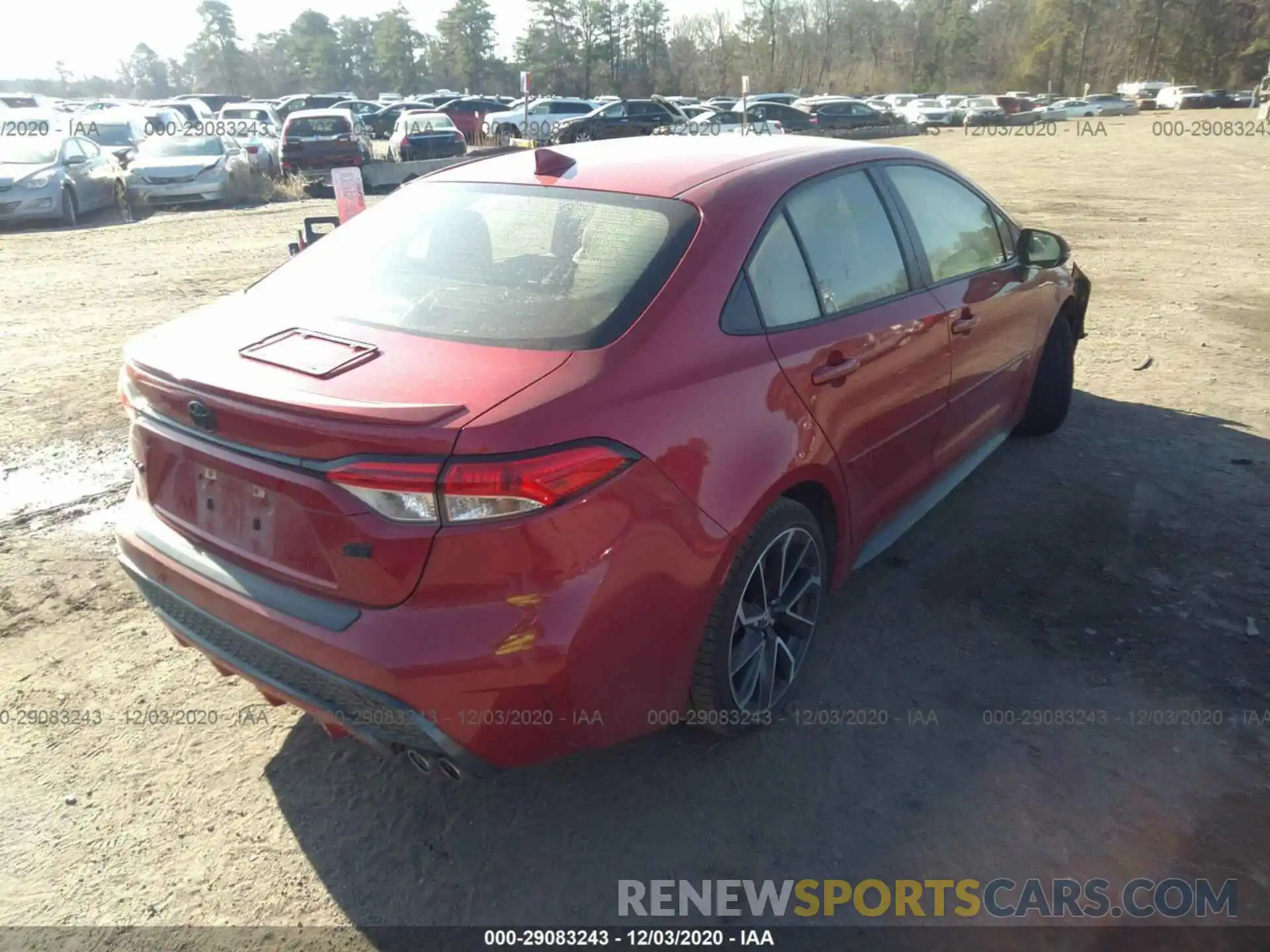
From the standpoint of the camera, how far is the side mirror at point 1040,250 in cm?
437

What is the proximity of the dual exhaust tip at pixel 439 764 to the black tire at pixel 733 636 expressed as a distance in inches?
Result: 29.2

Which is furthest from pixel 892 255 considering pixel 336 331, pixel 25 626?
pixel 25 626

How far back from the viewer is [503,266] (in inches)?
111

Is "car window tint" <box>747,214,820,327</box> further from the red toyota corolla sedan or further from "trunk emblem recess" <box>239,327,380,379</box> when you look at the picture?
"trunk emblem recess" <box>239,327,380,379</box>

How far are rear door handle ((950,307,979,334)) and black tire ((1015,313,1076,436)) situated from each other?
4.36 ft

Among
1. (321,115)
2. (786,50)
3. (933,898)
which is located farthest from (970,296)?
(786,50)

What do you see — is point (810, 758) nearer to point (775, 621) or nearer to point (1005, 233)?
point (775, 621)

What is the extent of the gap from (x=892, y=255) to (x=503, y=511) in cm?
210

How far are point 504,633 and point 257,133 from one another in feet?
95.4

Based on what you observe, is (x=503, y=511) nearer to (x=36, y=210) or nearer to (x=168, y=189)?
(x=36, y=210)

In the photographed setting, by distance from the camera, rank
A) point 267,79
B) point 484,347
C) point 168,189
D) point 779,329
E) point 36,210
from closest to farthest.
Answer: point 484,347
point 779,329
point 36,210
point 168,189
point 267,79

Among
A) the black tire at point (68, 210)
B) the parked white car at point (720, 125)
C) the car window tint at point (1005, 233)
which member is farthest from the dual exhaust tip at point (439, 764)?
the parked white car at point (720, 125)

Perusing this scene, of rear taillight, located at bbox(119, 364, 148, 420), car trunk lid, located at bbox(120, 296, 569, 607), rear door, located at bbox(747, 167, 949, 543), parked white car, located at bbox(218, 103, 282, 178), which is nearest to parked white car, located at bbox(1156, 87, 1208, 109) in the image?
parked white car, located at bbox(218, 103, 282, 178)

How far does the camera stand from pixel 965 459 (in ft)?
13.7
